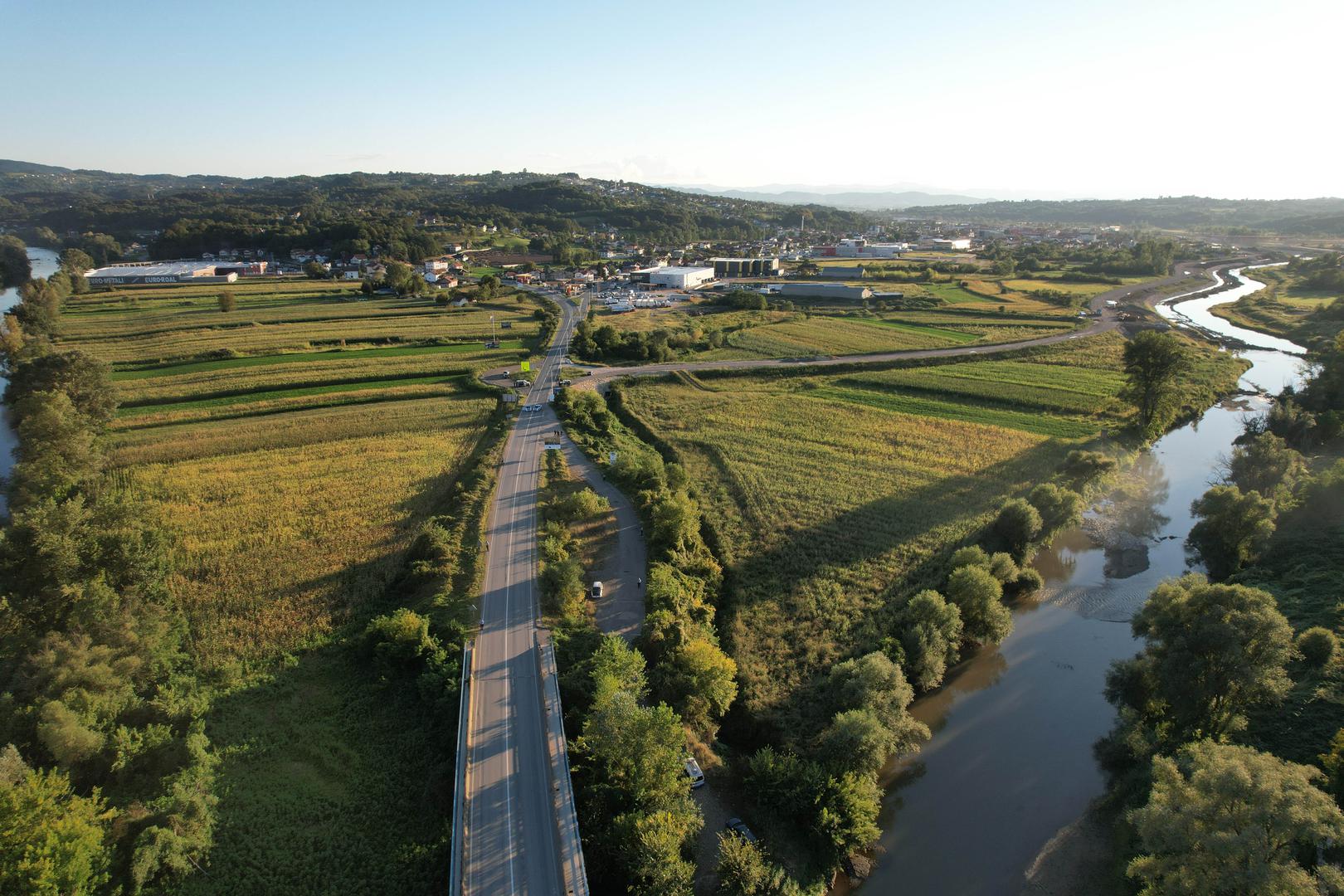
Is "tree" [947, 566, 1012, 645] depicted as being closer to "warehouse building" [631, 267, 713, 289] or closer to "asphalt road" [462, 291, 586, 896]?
"asphalt road" [462, 291, 586, 896]

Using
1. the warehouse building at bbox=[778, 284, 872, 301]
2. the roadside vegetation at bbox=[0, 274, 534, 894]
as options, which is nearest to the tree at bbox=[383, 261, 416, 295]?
the roadside vegetation at bbox=[0, 274, 534, 894]

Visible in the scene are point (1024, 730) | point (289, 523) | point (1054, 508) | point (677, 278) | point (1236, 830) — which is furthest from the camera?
point (677, 278)

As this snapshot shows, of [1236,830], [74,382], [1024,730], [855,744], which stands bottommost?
[1024,730]

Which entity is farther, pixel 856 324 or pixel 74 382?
pixel 856 324

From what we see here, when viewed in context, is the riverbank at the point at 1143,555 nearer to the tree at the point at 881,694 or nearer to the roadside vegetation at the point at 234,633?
the tree at the point at 881,694

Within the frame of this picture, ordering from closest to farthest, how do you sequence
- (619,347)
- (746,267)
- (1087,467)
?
(1087,467), (619,347), (746,267)

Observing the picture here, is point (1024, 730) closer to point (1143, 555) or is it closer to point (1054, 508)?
point (1054, 508)

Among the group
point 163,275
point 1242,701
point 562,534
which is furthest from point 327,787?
point 163,275
